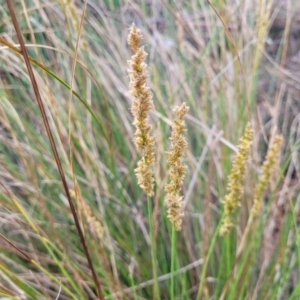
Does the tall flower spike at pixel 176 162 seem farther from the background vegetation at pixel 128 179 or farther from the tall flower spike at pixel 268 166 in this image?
the background vegetation at pixel 128 179

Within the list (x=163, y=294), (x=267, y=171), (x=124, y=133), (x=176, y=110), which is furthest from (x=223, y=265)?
(x=176, y=110)

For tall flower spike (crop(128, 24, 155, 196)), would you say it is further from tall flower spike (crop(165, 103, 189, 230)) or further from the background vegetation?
the background vegetation

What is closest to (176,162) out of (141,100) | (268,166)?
(141,100)

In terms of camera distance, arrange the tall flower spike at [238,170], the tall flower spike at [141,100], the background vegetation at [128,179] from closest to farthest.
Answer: the tall flower spike at [141,100] < the tall flower spike at [238,170] < the background vegetation at [128,179]

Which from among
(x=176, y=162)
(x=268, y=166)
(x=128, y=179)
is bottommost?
(x=128, y=179)

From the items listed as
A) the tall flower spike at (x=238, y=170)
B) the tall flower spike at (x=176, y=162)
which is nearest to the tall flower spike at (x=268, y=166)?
the tall flower spike at (x=238, y=170)

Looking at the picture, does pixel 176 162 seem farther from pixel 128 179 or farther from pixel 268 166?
pixel 128 179

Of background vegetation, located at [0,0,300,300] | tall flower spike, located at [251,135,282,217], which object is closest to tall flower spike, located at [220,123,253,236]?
tall flower spike, located at [251,135,282,217]
